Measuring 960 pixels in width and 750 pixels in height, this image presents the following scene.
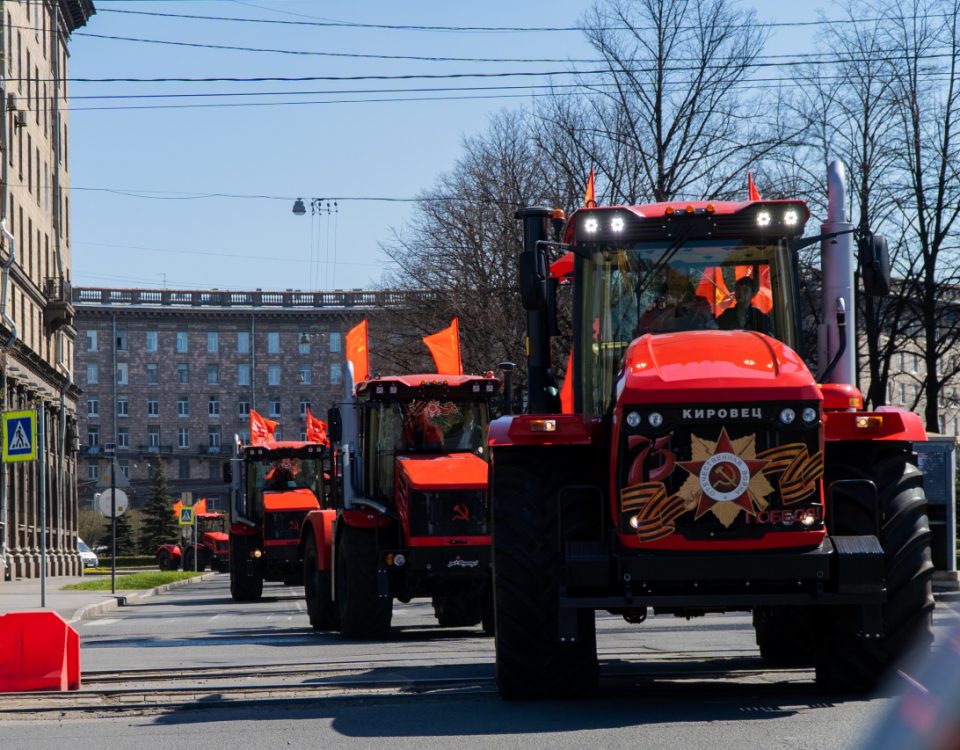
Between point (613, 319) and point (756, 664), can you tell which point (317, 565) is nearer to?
point (756, 664)

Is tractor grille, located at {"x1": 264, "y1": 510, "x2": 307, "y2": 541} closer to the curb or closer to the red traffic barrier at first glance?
the curb

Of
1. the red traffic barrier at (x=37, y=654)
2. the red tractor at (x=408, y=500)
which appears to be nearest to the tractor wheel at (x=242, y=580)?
the red tractor at (x=408, y=500)

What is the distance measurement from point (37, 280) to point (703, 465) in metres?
56.9

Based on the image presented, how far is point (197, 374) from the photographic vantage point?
12938cm

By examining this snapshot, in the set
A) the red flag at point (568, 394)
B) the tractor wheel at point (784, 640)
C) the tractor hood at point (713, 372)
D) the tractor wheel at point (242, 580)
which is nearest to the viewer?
the tractor hood at point (713, 372)

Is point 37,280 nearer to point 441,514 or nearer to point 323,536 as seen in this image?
point 323,536

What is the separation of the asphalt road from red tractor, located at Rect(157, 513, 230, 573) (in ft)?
183

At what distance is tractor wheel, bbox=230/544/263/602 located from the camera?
1227 inches

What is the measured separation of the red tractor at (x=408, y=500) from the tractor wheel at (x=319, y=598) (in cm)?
3

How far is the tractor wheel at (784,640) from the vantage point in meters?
11.6

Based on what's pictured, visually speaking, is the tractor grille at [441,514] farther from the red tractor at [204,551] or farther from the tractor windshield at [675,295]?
the red tractor at [204,551]

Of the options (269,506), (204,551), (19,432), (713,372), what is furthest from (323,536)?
(204,551)

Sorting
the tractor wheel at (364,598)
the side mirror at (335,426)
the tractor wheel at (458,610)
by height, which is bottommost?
the tractor wheel at (458,610)

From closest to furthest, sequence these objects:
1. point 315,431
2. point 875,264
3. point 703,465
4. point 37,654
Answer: point 703,465 → point 875,264 → point 37,654 → point 315,431
